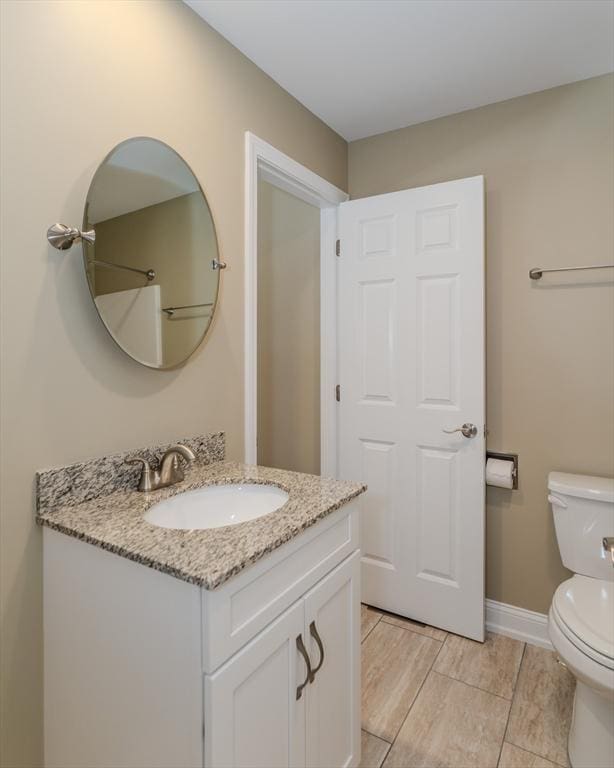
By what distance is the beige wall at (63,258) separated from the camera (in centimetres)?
99

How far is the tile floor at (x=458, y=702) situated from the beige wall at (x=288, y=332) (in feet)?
3.35

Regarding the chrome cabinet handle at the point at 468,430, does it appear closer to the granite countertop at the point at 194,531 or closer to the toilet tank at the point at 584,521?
the toilet tank at the point at 584,521

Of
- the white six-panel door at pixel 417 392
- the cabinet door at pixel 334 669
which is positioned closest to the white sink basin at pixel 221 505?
the cabinet door at pixel 334 669

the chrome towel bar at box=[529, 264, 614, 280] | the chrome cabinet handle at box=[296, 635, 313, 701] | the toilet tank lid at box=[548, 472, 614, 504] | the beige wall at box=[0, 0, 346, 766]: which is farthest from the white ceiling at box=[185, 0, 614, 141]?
the chrome cabinet handle at box=[296, 635, 313, 701]

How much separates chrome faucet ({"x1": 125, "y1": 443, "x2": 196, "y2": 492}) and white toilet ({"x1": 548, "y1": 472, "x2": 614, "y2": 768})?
1.20 meters

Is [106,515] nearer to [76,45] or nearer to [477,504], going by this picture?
[76,45]

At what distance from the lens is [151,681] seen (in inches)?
32.4

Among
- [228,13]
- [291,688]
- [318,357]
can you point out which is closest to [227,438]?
[291,688]

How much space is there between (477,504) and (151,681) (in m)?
1.50

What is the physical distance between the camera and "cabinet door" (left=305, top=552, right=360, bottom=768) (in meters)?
1.05

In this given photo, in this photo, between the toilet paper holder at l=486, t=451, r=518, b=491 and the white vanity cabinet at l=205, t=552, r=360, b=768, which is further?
the toilet paper holder at l=486, t=451, r=518, b=491

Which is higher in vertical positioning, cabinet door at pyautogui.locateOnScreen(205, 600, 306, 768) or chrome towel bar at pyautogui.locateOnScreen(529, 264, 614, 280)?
chrome towel bar at pyautogui.locateOnScreen(529, 264, 614, 280)

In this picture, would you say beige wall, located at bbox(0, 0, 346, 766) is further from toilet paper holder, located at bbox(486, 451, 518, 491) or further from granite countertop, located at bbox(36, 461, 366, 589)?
toilet paper holder, located at bbox(486, 451, 518, 491)

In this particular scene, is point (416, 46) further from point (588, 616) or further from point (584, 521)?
point (588, 616)
